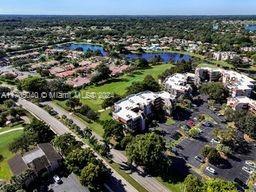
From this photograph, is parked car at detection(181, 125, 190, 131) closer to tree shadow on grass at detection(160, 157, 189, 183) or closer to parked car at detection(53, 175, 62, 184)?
tree shadow on grass at detection(160, 157, 189, 183)

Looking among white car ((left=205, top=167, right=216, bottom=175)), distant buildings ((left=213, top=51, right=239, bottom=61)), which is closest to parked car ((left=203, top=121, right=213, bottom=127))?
white car ((left=205, top=167, right=216, bottom=175))

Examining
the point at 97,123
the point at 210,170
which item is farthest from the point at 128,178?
the point at 97,123

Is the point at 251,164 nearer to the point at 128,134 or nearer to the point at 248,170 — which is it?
the point at 248,170

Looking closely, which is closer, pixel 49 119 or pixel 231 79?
pixel 49 119

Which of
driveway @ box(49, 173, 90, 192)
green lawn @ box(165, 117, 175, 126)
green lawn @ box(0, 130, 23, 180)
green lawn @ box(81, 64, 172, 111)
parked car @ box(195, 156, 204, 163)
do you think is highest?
green lawn @ box(81, 64, 172, 111)

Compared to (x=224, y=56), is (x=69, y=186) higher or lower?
lower

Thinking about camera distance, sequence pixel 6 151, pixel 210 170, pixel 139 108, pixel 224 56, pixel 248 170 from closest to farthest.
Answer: pixel 210 170
pixel 248 170
pixel 6 151
pixel 139 108
pixel 224 56

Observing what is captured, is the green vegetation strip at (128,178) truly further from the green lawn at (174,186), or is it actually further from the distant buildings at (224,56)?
the distant buildings at (224,56)
